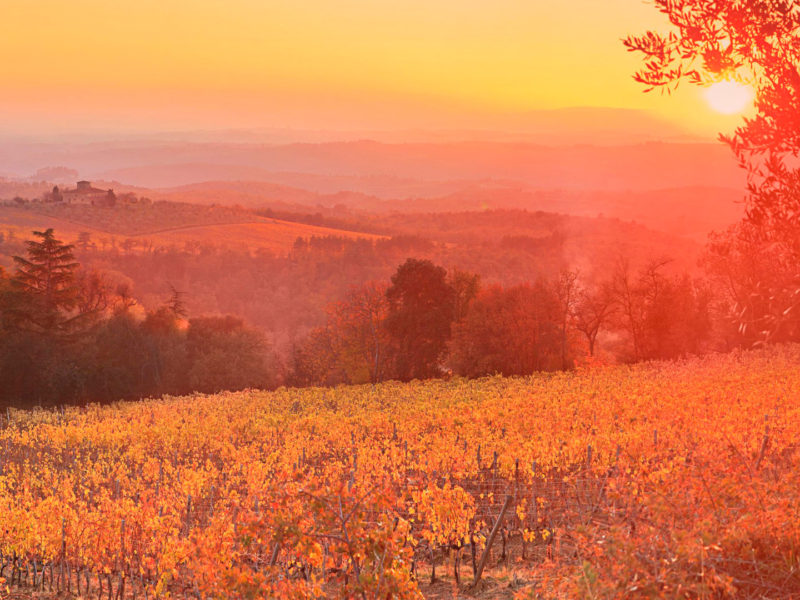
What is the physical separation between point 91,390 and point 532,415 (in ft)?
107

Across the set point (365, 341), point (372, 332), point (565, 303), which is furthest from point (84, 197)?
point (565, 303)

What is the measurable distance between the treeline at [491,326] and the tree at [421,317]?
6 cm

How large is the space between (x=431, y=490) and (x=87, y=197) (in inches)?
6090

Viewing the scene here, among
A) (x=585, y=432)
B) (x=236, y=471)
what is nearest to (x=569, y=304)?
(x=585, y=432)

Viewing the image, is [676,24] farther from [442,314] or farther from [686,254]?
[686,254]

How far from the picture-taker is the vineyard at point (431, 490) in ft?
26.6

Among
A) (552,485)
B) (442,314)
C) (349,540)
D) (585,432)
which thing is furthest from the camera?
(442,314)

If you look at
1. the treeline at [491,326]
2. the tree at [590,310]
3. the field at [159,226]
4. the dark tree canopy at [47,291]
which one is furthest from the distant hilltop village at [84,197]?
the tree at [590,310]

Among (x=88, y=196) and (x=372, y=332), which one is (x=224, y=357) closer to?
(x=372, y=332)

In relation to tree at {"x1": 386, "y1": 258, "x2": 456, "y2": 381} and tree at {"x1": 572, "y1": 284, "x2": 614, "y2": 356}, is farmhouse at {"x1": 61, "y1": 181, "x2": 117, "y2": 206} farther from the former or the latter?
tree at {"x1": 572, "y1": 284, "x2": 614, "y2": 356}

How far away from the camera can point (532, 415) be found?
86.0 ft

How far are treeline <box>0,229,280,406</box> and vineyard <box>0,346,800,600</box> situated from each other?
8114mm

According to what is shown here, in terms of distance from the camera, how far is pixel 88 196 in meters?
155

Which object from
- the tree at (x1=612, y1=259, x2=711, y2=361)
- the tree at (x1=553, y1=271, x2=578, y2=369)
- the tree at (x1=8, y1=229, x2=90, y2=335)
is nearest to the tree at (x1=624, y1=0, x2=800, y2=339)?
the tree at (x1=553, y1=271, x2=578, y2=369)
